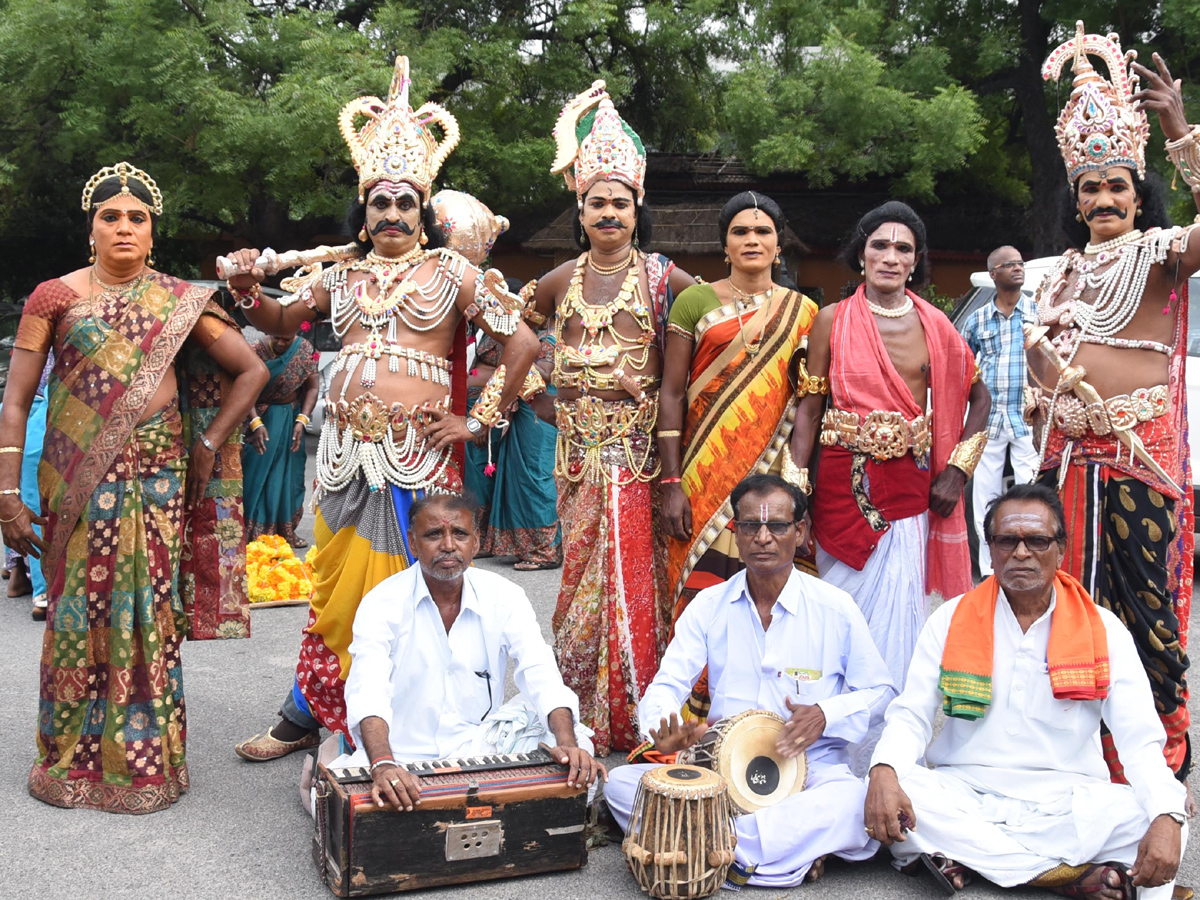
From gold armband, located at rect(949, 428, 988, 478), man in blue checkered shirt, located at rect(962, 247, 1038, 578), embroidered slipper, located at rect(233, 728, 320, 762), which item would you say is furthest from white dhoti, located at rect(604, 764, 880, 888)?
man in blue checkered shirt, located at rect(962, 247, 1038, 578)

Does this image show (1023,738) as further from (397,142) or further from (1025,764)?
(397,142)

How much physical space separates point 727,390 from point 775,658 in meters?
1.20

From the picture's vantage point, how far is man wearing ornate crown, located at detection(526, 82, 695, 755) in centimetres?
499

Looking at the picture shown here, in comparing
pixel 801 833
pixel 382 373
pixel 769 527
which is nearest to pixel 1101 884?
pixel 801 833

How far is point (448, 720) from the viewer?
4113 millimetres

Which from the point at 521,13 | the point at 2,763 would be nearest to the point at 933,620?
the point at 2,763

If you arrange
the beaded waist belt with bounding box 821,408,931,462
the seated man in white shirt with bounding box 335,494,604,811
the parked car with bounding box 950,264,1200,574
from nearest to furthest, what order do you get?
the seated man in white shirt with bounding box 335,494,604,811, the beaded waist belt with bounding box 821,408,931,462, the parked car with bounding box 950,264,1200,574

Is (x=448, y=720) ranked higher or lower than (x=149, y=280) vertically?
lower

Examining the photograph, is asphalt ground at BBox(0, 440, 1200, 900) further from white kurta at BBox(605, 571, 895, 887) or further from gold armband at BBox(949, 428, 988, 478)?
gold armband at BBox(949, 428, 988, 478)

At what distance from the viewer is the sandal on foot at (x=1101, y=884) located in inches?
138

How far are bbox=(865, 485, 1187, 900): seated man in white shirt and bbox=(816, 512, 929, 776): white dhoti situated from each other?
2.03 ft

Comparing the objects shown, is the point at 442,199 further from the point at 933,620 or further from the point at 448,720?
the point at 933,620

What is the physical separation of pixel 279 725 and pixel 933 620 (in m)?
2.55

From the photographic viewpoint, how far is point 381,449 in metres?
4.59
